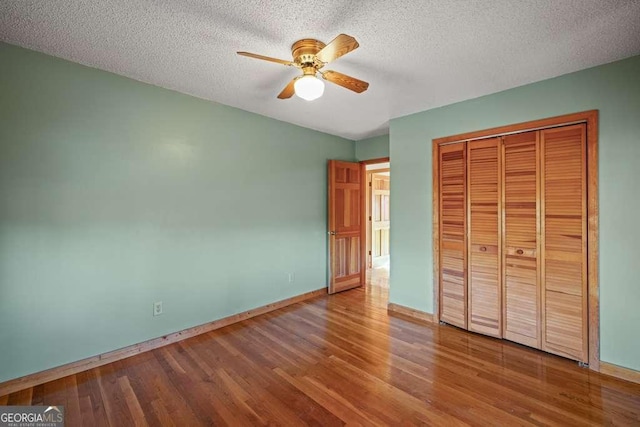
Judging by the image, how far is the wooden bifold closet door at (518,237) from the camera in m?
2.34

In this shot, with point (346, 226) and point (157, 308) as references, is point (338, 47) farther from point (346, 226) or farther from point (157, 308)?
point (346, 226)

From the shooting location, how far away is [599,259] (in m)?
2.24

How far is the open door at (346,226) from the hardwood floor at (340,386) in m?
1.51

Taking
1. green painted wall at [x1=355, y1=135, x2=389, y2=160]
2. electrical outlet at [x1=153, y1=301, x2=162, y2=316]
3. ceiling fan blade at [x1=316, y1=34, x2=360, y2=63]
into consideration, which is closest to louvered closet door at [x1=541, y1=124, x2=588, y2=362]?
ceiling fan blade at [x1=316, y1=34, x2=360, y2=63]

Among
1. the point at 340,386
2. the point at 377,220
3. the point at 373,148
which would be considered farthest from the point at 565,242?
the point at 377,220

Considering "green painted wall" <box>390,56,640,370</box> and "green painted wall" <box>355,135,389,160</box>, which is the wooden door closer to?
"green painted wall" <box>355,135,389,160</box>

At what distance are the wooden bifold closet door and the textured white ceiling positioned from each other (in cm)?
66

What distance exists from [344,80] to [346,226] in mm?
2685

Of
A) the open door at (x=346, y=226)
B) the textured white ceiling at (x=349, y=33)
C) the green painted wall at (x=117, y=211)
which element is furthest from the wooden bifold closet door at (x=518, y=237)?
the green painted wall at (x=117, y=211)

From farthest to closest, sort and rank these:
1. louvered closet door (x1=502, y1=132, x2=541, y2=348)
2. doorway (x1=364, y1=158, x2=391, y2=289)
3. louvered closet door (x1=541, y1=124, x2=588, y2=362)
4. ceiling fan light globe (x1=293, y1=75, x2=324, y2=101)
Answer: doorway (x1=364, y1=158, x2=391, y2=289) < louvered closet door (x1=502, y1=132, x2=541, y2=348) < louvered closet door (x1=541, y1=124, x2=588, y2=362) < ceiling fan light globe (x1=293, y1=75, x2=324, y2=101)

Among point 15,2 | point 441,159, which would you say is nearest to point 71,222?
point 15,2

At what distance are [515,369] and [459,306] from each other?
78 centimetres

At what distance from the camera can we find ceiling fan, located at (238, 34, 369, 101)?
1627mm

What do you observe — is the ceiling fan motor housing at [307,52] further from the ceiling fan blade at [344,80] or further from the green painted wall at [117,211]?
the green painted wall at [117,211]
